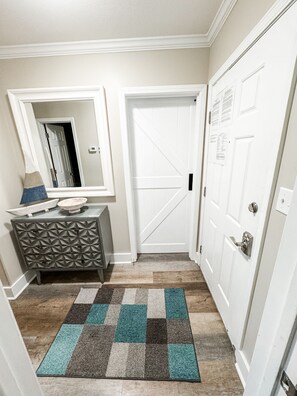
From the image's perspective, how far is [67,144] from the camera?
1937 millimetres

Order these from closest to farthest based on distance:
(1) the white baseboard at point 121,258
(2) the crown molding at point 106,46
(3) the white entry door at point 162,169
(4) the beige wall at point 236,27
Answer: (4) the beige wall at point 236,27, (2) the crown molding at point 106,46, (3) the white entry door at point 162,169, (1) the white baseboard at point 121,258

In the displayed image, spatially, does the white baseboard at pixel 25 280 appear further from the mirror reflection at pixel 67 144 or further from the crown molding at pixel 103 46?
the crown molding at pixel 103 46

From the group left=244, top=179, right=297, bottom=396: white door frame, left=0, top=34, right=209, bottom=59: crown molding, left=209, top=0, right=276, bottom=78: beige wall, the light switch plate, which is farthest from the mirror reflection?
left=244, top=179, right=297, bottom=396: white door frame

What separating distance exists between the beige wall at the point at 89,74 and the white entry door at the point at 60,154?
40 cm

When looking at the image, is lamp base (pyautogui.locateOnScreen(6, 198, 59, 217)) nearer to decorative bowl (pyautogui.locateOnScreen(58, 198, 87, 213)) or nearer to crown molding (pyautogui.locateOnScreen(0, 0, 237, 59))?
decorative bowl (pyautogui.locateOnScreen(58, 198, 87, 213))

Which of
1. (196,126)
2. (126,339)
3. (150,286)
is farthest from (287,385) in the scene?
(196,126)

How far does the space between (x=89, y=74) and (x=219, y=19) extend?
3.93 ft

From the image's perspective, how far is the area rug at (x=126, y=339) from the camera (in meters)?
1.19

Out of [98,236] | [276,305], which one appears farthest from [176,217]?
[276,305]

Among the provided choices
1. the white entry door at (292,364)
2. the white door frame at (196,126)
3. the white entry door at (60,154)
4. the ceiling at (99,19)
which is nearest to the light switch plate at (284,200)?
the white entry door at (292,364)

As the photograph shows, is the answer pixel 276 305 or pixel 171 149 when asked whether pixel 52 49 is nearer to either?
pixel 171 149

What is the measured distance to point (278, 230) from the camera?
2.62 ft

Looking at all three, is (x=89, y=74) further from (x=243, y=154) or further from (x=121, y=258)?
(x=121, y=258)

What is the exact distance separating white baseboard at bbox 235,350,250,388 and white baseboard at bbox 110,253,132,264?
4.61ft
